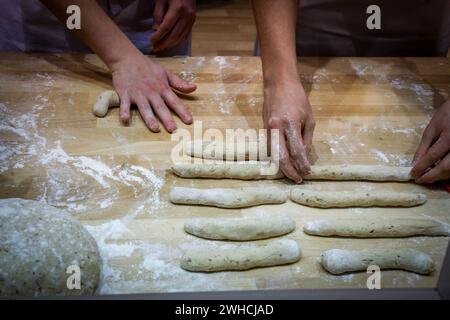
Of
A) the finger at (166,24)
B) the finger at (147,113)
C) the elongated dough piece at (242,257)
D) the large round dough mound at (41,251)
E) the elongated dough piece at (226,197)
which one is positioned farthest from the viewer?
the finger at (166,24)

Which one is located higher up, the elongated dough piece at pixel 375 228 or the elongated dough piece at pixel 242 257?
the elongated dough piece at pixel 375 228

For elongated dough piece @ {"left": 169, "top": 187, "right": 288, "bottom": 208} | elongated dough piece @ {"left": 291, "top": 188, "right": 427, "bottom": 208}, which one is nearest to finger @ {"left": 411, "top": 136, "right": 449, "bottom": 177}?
elongated dough piece @ {"left": 291, "top": 188, "right": 427, "bottom": 208}

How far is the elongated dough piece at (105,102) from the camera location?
191cm

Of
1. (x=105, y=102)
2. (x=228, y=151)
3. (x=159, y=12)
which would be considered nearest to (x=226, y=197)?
(x=228, y=151)

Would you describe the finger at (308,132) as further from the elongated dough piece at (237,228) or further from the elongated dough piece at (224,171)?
the elongated dough piece at (237,228)

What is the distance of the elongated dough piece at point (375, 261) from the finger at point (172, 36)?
1.45 meters

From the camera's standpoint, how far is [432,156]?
1.68 m

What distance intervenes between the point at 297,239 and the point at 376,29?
157 cm

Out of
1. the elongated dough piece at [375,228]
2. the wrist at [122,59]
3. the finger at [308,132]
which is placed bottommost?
the elongated dough piece at [375,228]

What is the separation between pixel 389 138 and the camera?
6.35 ft

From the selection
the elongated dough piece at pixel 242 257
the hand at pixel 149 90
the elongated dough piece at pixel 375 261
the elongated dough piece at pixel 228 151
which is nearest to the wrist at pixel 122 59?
the hand at pixel 149 90

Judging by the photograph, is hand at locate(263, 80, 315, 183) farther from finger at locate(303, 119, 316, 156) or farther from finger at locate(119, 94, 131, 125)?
finger at locate(119, 94, 131, 125)
